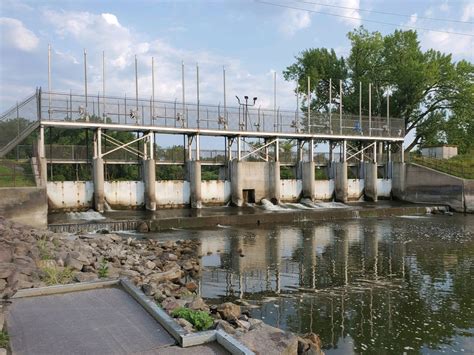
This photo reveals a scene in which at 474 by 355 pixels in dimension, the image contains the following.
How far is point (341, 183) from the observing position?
35375 millimetres

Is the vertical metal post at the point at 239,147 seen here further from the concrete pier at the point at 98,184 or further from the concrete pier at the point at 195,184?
the concrete pier at the point at 98,184

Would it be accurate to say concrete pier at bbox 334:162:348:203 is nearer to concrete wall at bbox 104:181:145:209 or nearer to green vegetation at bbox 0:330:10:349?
concrete wall at bbox 104:181:145:209

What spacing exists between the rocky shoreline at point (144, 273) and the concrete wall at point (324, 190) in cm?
1955

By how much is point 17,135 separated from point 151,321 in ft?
73.2

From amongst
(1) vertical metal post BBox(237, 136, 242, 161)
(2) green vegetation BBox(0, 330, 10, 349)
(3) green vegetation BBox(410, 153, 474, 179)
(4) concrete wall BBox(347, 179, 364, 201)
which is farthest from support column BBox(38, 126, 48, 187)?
(3) green vegetation BBox(410, 153, 474, 179)

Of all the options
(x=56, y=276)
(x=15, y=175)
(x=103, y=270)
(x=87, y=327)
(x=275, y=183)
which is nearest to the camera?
(x=87, y=327)

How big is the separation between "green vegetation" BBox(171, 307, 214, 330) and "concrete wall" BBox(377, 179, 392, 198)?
3346 cm

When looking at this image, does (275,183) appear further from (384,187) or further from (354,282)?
(354,282)

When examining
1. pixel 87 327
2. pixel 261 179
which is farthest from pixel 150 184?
pixel 87 327

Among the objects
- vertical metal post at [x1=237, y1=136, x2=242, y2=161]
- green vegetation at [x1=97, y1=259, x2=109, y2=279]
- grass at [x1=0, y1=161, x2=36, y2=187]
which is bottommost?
green vegetation at [x1=97, y1=259, x2=109, y2=279]

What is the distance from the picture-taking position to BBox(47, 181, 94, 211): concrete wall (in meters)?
25.6

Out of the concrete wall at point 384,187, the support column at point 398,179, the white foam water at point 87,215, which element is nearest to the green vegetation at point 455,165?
the support column at point 398,179

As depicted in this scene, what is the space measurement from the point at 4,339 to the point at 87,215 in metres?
19.5

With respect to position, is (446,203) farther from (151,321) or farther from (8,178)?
(151,321)
